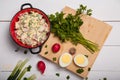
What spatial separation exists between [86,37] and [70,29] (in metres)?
0.10

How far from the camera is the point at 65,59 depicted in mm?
1316

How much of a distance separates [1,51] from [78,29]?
1.33 feet

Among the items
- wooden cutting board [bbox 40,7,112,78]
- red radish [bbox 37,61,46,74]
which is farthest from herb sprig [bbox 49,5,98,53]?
red radish [bbox 37,61,46,74]

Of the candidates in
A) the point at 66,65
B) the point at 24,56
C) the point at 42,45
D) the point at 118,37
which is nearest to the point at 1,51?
the point at 24,56

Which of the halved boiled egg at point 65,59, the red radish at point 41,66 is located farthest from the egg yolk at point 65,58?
the red radish at point 41,66

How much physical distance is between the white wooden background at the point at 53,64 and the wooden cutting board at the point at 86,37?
32mm

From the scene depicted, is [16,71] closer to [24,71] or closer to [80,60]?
[24,71]

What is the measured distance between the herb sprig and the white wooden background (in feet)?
0.25

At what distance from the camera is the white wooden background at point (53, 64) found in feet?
4.44

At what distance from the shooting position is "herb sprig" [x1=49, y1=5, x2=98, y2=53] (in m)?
1.30

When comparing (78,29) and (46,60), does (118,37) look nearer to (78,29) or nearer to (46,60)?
(78,29)

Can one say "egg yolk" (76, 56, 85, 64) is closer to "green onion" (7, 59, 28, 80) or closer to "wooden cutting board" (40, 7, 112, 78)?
"wooden cutting board" (40, 7, 112, 78)

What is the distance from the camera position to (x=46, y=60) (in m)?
1.36

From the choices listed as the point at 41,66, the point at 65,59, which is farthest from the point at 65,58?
the point at 41,66
